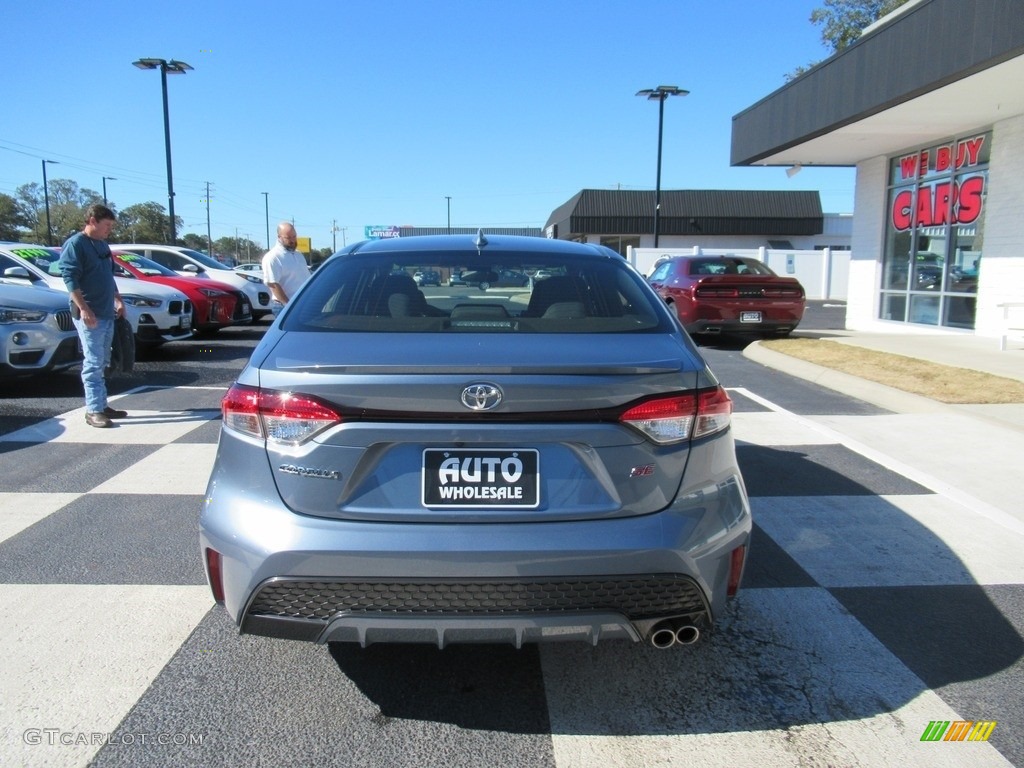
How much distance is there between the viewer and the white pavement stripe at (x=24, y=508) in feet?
14.0

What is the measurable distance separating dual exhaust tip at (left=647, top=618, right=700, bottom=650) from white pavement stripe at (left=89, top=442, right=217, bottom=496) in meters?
3.27

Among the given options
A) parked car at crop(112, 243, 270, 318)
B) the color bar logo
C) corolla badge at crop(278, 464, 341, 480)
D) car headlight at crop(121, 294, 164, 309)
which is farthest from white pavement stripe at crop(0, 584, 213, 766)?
parked car at crop(112, 243, 270, 318)

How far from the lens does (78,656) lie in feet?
9.68

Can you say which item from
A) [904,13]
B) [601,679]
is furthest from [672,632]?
[904,13]

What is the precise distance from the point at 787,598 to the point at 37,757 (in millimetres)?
2863

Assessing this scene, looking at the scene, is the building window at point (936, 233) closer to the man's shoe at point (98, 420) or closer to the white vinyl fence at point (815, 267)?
the man's shoe at point (98, 420)

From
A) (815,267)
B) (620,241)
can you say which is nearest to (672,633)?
(815,267)

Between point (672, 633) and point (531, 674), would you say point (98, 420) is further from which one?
point (672, 633)

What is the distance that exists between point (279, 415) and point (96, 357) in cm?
492

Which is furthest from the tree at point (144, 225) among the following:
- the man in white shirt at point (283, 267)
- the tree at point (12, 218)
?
the man in white shirt at point (283, 267)

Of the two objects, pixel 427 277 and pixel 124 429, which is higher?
pixel 427 277

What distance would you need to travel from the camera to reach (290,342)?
2.69m

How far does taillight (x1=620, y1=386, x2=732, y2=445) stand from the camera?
2.42 metres

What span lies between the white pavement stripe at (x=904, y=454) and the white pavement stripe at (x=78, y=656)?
4324 mm
